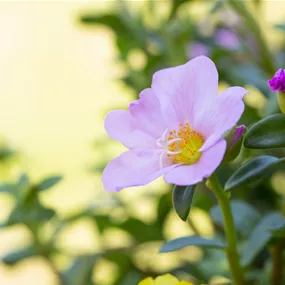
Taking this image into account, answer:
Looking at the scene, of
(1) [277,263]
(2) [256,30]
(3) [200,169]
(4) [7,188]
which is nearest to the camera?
(3) [200,169]

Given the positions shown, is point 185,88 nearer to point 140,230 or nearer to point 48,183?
point 48,183

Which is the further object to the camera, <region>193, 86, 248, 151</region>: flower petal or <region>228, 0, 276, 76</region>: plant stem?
<region>228, 0, 276, 76</region>: plant stem

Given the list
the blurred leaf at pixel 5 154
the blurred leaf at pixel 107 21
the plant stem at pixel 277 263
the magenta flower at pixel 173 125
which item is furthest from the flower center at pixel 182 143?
the blurred leaf at pixel 5 154

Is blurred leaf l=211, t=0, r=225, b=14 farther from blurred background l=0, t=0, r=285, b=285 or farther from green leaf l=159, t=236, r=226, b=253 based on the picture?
green leaf l=159, t=236, r=226, b=253

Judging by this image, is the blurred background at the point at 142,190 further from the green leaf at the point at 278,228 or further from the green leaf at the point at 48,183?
the green leaf at the point at 278,228

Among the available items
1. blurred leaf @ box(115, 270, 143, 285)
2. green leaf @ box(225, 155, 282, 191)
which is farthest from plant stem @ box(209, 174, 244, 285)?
blurred leaf @ box(115, 270, 143, 285)

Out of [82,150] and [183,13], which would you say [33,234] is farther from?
[82,150]

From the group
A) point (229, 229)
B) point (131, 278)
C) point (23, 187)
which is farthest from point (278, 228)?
point (131, 278)
